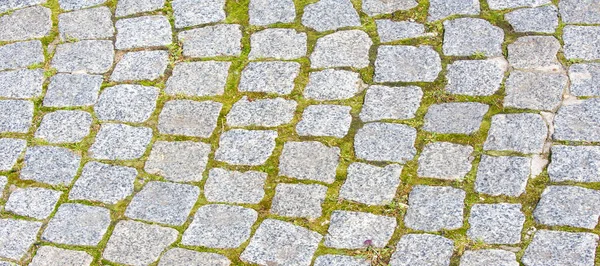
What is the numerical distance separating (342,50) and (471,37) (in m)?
0.73

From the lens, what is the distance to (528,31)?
171 inches

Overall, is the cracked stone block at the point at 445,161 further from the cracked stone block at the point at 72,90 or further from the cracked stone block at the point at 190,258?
the cracked stone block at the point at 72,90

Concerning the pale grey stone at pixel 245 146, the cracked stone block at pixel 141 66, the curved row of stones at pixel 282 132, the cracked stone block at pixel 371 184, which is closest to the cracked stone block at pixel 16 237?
the curved row of stones at pixel 282 132

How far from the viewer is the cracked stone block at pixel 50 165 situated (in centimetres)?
390

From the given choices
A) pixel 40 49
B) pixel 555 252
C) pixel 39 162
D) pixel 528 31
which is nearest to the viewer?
pixel 555 252

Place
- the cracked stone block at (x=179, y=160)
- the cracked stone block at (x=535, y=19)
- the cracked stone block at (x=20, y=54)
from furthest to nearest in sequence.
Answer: the cracked stone block at (x=20, y=54), the cracked stone block at (x=535, y=19), the cracked stone block at (x=179, y=160)

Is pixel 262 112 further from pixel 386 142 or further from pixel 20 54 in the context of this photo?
pixel 20 54

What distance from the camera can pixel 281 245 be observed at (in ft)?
11.4

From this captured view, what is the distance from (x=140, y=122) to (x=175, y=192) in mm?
572

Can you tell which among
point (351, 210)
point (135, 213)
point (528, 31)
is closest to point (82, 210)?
point (135, 213)

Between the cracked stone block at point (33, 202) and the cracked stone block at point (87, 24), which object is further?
the cracked stone block at point (87, 24)

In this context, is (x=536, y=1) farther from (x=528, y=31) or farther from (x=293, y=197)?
(x=293, y=197)

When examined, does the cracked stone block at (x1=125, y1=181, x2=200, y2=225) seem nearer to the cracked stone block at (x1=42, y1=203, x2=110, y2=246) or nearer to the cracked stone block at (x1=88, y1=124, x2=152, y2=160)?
the cracked stone block at (x1=42, y1=203, x2=110, y2=246)

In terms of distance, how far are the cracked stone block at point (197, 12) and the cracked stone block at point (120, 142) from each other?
88cm
